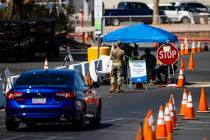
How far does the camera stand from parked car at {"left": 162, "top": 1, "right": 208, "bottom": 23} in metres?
75.4

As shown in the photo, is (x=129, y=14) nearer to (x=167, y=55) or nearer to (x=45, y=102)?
(x=167, y=55)

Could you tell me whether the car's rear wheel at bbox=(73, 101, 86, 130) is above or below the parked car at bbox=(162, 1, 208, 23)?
above

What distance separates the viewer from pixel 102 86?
34.8m

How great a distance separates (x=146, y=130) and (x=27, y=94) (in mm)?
5510

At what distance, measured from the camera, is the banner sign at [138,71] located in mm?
34000

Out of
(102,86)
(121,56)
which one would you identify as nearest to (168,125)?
(121,56)

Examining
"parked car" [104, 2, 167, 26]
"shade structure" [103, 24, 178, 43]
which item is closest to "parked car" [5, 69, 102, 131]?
"shade structure" [103, 24, 178, 43]

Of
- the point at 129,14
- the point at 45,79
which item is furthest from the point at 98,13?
the point at 129,14

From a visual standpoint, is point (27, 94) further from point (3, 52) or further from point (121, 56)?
point (3, 52)

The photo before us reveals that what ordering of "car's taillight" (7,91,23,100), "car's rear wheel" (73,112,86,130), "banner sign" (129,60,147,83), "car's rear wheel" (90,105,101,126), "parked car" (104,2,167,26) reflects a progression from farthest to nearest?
"parked car" (104,2,167,26) → "banner sign" (129,60,147,83) → "car's rear wheel" (90,105,101,126) → "car's rear wheel" (73,112,86,130) → "car's taillight" (7,91,23,100)

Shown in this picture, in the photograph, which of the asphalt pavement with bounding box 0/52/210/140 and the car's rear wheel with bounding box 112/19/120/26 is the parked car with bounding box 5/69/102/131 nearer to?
the asphalt pavement with bounding box 0/52/210/140

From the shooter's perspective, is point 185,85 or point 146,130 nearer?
point 146,130

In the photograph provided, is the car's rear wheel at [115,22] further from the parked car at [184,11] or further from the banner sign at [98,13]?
the banner sign at [98,13]

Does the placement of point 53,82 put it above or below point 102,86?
above
